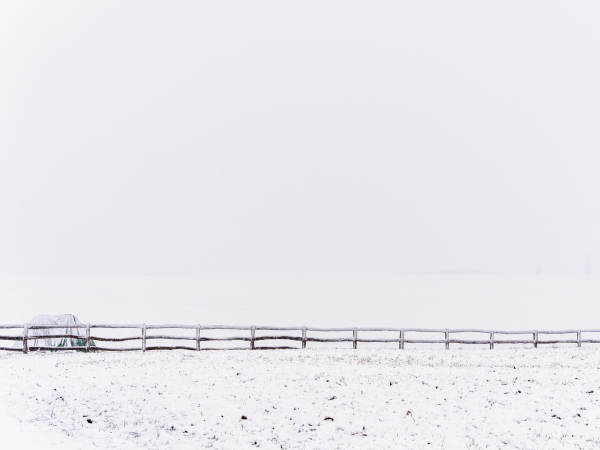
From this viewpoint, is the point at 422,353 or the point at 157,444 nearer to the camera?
the point at 157,444

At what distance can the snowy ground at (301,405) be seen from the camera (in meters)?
12.5

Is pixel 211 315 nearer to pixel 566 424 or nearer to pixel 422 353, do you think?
pixel 422 353

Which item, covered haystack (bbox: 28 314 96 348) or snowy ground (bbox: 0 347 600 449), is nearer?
snowy ground (bbox: 0 347 600 449)

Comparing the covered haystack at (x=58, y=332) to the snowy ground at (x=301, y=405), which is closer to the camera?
the snowy ground at (x=301, y=405)

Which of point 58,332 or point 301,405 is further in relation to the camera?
point 58,332

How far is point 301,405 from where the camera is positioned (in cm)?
1410

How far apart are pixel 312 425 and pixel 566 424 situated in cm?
535

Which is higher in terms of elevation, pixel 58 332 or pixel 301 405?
pixel 58 332

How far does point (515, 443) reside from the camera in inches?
476

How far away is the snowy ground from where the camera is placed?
40.9 feet

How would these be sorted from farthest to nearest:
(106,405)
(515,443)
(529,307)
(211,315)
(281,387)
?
(529,307), (211,315), (281,387), (106,405), (515,443)

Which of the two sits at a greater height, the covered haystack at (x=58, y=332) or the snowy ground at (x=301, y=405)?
the covered haystack at (x=58, y=332)

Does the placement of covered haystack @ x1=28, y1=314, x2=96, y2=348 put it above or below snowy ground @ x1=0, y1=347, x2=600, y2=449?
above

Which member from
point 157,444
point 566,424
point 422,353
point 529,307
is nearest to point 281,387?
point 157,444
